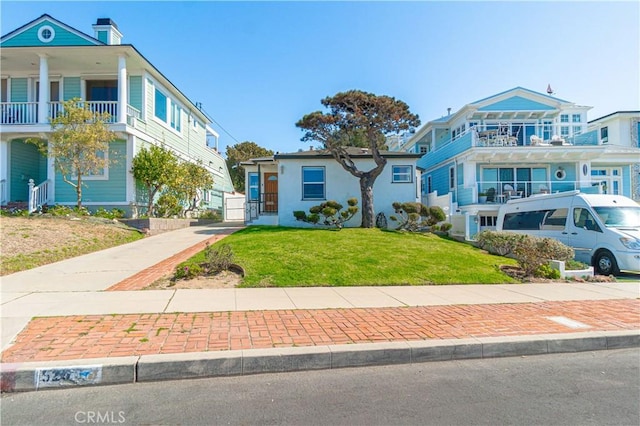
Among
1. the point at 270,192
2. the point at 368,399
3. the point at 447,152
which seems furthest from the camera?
the point at 447,152

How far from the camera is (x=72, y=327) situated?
5121 millimetres

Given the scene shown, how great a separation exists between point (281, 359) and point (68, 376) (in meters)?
2.18

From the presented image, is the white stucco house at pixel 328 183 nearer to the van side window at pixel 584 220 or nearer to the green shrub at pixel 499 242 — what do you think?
the green shrub at pixel 499 242

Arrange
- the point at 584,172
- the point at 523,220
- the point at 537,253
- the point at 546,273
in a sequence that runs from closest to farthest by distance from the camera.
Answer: the point at 546,273
the point at 537,253
the point at 523,220
the point at 584,172

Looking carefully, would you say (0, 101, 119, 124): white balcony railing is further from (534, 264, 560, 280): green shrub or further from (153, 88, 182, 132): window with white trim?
(534, 264, 560, 280): green shrub

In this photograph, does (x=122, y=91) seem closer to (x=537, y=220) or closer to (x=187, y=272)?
(x=187, y=272)

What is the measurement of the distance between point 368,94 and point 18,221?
1348 centimetres

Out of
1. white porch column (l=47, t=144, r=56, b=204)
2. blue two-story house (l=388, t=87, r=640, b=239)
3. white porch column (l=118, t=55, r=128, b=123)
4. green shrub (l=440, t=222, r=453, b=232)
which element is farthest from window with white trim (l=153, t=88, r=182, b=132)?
→ blue two-story house (l=388, t=87, r=640, b=239)

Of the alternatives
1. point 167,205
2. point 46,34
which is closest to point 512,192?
point 167,205

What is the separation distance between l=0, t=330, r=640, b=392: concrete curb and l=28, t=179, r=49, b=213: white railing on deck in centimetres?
1451

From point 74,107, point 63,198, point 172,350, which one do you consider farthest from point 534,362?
point 63,198

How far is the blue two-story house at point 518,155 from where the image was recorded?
21.0 meters

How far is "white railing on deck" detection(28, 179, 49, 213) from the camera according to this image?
15.4m

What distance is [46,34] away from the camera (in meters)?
17.5
